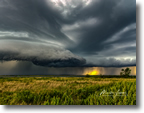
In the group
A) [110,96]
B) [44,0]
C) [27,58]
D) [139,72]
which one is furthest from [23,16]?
[139,72]

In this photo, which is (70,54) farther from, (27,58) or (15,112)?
(15,112)

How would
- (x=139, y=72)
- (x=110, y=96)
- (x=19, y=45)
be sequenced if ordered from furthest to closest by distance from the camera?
(x=19, y=45) < (x=139, y=72) < (x=110, y=96)

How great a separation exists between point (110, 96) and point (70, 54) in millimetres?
2073

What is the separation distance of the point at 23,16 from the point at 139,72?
508 centimetres

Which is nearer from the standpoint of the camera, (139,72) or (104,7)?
(139,72)

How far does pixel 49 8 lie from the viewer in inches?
163

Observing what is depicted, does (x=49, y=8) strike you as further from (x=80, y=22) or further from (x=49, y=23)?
(x=80, y=22)

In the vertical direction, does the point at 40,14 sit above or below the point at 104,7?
below

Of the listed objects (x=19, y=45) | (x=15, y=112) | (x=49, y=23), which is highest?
(x=49, y=23)

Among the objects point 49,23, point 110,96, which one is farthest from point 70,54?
point 110,96

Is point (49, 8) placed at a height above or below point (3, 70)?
above

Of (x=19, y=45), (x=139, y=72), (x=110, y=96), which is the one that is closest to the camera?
(x=110, y=96)

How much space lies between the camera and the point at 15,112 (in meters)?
3.37

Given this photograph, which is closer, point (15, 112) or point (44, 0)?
point (15, 112)
